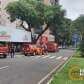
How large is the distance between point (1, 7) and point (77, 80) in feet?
272

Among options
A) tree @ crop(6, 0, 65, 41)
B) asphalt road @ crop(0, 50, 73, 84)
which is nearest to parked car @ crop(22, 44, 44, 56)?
asphalt road @ crop(0, 50, 73, 84)

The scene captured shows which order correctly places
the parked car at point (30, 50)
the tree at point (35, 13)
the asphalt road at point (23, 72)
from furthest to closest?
the tree at point (35, 13) < the parked car at point (30, 50) < the asphalt road at point (23, 72)

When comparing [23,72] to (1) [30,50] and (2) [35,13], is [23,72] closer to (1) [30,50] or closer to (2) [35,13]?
(1) [30,50]

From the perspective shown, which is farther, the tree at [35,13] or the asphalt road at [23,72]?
the tree at [35,13]

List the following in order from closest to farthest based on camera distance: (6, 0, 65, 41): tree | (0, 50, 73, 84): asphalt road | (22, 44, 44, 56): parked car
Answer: (0, 50, 73, 84): asphalt road → (22, 44, 44, 56): parked car → (6, 0, 65, 41): tree

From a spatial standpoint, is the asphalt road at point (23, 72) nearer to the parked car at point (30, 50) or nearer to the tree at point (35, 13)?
the parked car at point (30, 50)

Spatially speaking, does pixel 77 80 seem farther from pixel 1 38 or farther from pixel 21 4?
pixel 21 4

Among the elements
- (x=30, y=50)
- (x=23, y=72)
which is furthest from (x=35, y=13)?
(x=23, y=72)

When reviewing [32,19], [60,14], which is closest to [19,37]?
[32,19]

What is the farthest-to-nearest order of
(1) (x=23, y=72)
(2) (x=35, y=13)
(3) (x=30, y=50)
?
(2) (x=35, y=13) < (3) (x=30, y=50) < (1) (x=23, y=72)

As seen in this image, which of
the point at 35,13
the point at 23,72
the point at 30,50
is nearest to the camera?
the point at 23,72

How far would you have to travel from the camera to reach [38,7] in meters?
94.9

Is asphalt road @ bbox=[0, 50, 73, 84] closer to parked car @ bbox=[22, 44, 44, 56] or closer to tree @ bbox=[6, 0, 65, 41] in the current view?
parked car @ bbox=[22, 44, 44, 56]

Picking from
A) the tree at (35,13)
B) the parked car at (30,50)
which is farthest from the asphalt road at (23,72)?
the tree at (35,13)
